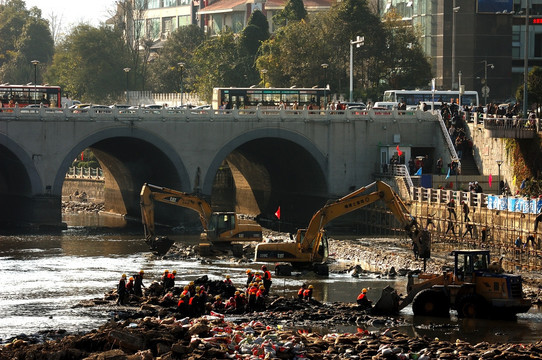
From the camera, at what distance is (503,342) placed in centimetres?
4197

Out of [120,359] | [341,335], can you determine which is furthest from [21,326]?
[341,335]

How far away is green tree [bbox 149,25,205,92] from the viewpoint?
475 feet

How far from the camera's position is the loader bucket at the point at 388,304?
1829 inches

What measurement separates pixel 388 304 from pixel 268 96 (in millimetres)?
54991

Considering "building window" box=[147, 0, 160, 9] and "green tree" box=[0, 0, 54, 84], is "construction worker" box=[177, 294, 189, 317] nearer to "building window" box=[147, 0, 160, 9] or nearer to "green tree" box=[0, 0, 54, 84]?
"green tree" box=[0, 0, 54, 84]

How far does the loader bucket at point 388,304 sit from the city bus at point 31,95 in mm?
54928

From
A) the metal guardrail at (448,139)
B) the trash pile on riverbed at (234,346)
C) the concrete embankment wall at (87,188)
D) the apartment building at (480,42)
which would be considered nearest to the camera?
the trash pile on riverbed at (234,346)

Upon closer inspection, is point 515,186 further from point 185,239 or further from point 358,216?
point 185,239

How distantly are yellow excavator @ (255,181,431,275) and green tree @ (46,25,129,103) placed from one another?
266 ft

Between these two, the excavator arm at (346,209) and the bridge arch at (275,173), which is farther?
the bridge arch at (275,173)

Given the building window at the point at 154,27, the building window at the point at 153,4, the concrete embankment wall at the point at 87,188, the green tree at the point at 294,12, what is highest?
the building window at the point at 153,4

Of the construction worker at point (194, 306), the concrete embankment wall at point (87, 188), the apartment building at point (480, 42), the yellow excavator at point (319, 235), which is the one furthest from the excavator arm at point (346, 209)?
the concrete embankment wall at point (87, 188)

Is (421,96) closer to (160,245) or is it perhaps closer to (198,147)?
(198,147)

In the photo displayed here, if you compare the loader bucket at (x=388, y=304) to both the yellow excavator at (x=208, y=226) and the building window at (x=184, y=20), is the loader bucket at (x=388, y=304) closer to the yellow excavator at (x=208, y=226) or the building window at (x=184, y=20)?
the yellow excavator at (x=208, y=226)
